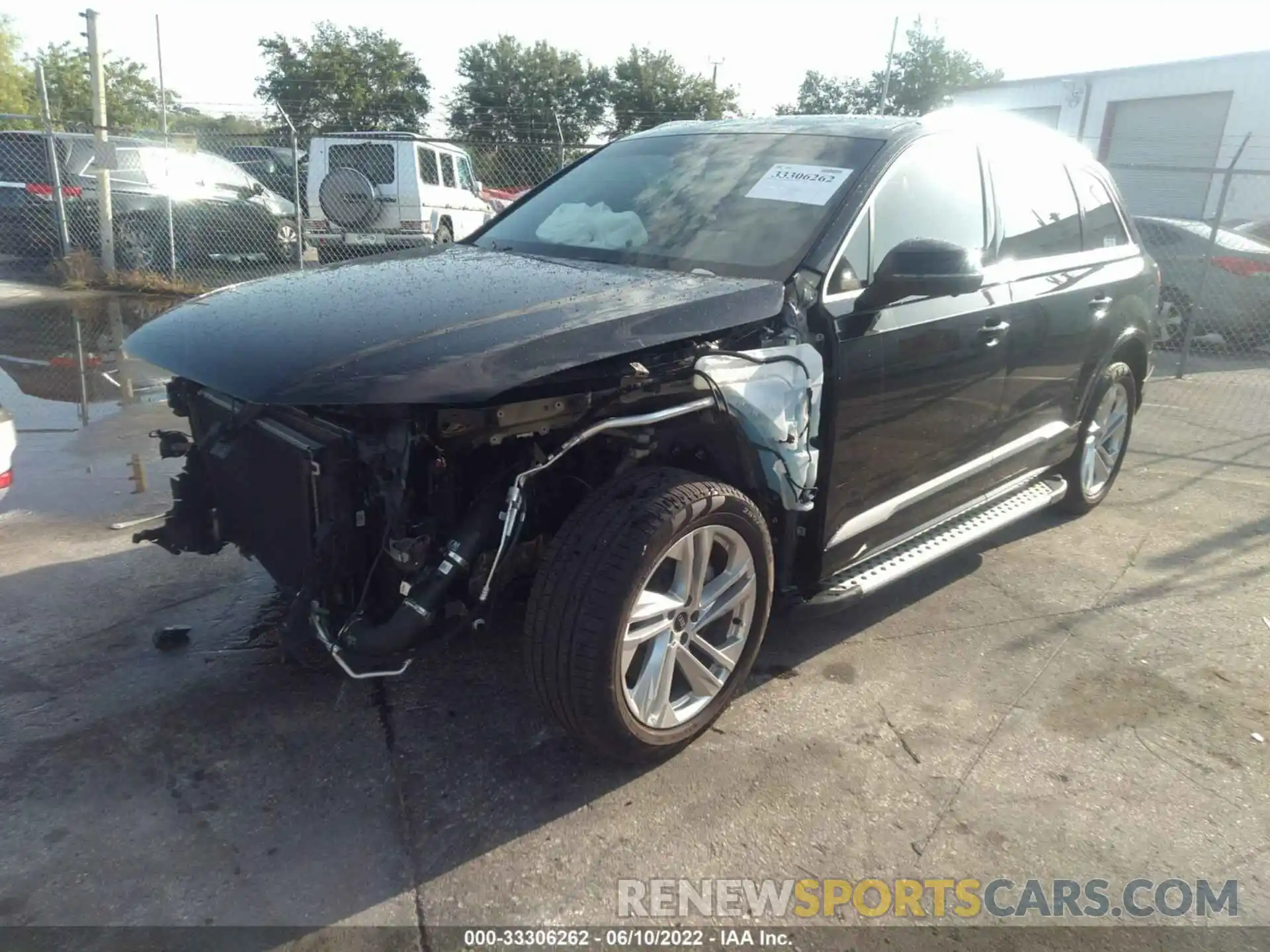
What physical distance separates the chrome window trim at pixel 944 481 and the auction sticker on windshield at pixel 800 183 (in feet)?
3.67

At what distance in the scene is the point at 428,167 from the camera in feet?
44.2

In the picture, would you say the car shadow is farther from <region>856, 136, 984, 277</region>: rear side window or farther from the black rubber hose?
<region>856, 136, 984, 277</region>: rear side window

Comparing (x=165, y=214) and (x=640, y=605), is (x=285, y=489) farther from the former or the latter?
(x=165, y=214)

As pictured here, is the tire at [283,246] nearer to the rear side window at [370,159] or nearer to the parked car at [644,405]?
the rear side window at [370,159]

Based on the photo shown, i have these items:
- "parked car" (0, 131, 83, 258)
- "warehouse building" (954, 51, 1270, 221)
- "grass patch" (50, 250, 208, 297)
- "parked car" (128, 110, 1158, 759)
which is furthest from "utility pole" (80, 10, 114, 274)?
"warehouse building" (954, 51, 1270, 221)

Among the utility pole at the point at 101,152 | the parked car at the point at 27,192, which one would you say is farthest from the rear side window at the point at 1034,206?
the parked car at the point at 27,192

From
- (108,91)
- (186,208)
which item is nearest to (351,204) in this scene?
(186,208)

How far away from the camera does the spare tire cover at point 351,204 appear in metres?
11.2

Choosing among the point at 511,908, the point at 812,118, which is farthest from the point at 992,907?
the point at 812,118

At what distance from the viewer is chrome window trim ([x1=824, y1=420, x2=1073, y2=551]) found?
328 cm

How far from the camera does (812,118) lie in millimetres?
3830

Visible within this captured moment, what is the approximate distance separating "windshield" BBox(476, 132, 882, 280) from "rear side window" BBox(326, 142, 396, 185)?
978cm

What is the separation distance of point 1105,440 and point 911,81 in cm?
5002

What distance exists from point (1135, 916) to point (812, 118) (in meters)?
3.03
